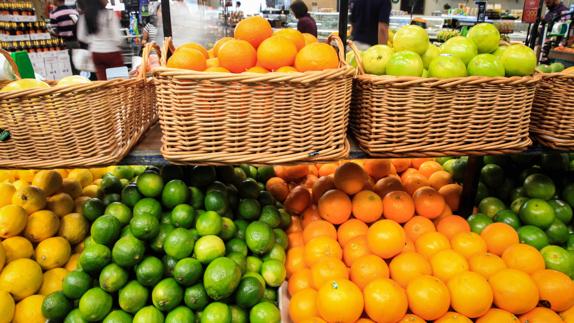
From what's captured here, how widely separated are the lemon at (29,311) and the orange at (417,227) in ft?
4.47

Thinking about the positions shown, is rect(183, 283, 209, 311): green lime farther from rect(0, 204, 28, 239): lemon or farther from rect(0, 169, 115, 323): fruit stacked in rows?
rect(0, 204, 28, 239): lemon

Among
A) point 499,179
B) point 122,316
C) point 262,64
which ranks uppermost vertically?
point 262,64

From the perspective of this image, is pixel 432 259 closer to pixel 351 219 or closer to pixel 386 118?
pixel 351 219

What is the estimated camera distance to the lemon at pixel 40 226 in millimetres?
1418

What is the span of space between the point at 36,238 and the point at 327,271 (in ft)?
3.57

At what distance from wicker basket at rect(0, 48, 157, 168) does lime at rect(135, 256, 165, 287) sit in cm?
35

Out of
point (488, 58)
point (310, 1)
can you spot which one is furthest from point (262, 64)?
point (310, 1)

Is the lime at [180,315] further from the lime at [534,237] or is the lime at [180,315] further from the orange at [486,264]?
the lime at [534,237]

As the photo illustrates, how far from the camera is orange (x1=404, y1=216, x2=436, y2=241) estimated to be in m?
1.51

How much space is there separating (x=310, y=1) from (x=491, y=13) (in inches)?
188

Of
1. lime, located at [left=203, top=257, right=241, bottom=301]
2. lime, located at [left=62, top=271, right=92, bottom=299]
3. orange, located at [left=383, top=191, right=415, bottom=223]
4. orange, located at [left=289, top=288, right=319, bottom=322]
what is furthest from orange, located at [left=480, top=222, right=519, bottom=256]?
lime, located at [left=62, top=271, right=92, bottom=299]

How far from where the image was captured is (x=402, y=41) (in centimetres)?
136

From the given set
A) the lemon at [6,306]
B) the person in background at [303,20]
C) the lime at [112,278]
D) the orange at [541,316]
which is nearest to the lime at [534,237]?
the orange at [541,316]

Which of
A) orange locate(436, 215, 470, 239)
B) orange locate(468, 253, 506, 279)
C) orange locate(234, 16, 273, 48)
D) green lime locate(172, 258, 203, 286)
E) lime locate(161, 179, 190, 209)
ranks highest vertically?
orange locate(234, 16, 273, 48)
